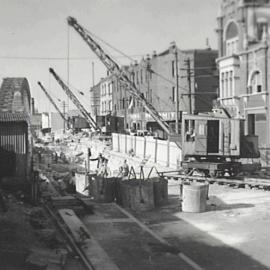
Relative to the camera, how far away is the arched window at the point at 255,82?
105 ft

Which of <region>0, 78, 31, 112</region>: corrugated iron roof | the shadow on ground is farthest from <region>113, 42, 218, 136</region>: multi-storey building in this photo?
the shadow on ground

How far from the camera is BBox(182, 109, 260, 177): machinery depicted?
21.0 metres

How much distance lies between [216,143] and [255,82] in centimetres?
1263

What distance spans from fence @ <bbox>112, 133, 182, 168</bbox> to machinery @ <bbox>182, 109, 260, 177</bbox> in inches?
166

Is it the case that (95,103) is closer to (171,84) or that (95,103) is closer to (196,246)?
(171,84)

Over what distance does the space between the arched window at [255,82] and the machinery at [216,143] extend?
1112 centimetres

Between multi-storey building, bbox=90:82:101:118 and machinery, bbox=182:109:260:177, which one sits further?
multi-storey building, bbox=90:82:101:118

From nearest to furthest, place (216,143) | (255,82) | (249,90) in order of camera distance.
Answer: (216,143) < (255,82) < (249,90)

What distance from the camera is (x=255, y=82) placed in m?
32.5

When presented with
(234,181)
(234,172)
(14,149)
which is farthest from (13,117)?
(234,172)

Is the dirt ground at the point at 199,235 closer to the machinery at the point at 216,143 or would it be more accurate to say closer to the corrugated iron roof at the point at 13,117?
the machinery at the point at 216,143

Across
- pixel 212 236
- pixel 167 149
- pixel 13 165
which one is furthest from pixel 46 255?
pixel 167 149

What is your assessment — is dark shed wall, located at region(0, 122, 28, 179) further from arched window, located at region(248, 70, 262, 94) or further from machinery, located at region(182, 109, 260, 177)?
arched window, located at region(248, 70, 262, 94)

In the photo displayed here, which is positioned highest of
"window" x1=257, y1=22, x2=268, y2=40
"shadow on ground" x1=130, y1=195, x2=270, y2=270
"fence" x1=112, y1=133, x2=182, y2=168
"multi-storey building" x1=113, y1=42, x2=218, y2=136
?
"multi-storey building" x1=113, y1=42, x2=218, y2=136
